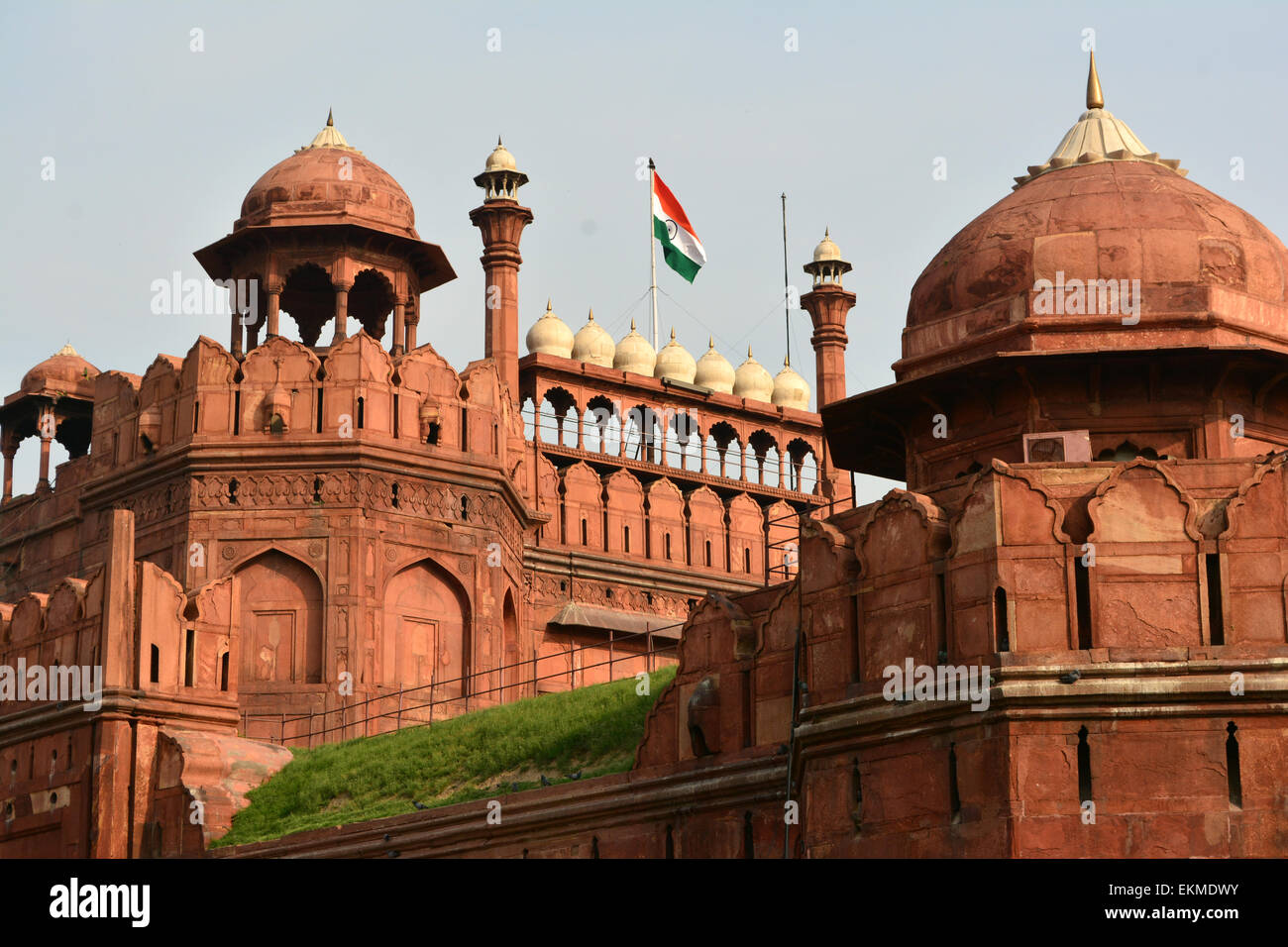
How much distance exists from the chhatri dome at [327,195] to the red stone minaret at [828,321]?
406 inches

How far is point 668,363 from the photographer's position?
41750 mm

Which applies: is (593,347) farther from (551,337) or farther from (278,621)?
(278,621)

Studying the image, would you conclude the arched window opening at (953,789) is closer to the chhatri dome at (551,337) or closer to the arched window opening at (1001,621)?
the arched window opening at (1001,621)

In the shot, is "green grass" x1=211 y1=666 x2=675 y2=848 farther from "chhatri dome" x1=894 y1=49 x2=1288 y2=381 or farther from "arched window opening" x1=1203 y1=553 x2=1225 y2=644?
"arched window opening" x1=1203 y1=553 x2=1225 y2=644

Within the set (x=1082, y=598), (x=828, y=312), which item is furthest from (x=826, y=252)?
(x=1082, y=598)

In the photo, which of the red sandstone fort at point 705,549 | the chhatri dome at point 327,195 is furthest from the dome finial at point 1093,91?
the chhatri dome at point 327,195

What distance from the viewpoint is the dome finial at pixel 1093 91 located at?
2236cm

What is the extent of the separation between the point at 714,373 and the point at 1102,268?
22.7 metres

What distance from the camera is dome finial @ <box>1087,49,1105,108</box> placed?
2236cm

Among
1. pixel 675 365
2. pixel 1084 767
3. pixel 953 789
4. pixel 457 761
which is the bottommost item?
pixel 953 789

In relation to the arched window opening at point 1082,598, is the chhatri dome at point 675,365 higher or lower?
higher

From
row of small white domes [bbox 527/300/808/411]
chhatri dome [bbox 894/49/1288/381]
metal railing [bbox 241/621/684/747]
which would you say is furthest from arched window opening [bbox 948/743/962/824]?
row of small white domes [bbox 527/300/808/411]

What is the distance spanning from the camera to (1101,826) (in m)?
16.4
